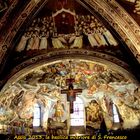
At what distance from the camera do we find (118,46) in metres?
13.0

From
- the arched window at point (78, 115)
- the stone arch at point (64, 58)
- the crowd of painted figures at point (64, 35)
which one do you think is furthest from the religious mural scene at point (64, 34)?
the arched window at point (78, 115)

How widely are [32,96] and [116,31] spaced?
635cm

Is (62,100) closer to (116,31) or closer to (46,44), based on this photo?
(46,44)

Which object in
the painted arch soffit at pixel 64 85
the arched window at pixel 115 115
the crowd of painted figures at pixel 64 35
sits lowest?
the arched window at pixel 115 115

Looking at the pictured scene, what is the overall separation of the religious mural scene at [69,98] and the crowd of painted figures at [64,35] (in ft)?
3.42

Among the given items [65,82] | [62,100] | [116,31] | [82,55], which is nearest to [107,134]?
[62,100]

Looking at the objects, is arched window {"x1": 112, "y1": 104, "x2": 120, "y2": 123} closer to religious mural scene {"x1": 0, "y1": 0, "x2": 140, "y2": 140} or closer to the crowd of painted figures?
religious mural scene {"x1": 0, "y1": 0, "x2": 140, "y2": 140}

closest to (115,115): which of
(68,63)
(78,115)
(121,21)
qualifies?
(78,115)

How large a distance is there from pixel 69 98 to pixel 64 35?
2.54 m

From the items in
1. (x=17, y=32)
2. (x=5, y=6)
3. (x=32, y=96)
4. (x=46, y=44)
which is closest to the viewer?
(x=5, y=6)

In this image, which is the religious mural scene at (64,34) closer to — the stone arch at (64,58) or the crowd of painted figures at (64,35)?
the crowd of painted figures at (64,35)

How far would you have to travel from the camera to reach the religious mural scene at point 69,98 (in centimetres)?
1478

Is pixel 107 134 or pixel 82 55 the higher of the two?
pixel 82 55

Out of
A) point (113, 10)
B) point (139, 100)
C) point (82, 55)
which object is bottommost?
point (139, 100)
